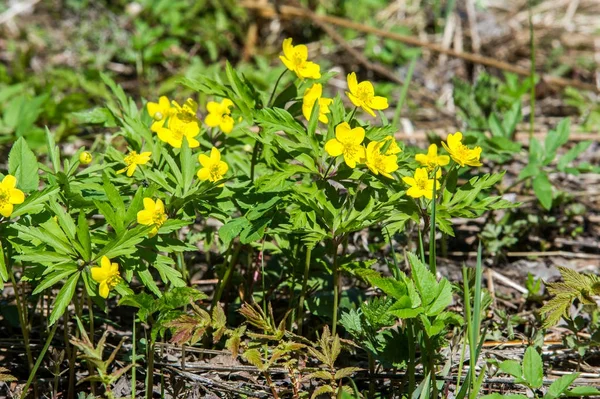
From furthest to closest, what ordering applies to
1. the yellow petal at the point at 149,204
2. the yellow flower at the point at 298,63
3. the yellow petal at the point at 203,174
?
the yellow flower at the point at 298,63
the yellow petal at the point at 203,174
the yellow petal at the point at 149,204

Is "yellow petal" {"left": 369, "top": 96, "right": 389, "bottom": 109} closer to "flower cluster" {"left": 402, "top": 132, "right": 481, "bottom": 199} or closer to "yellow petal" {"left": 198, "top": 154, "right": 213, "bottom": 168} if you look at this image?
"flower cluster" {"left": 402, "top": 132, "right": 481, "bottom": 199}

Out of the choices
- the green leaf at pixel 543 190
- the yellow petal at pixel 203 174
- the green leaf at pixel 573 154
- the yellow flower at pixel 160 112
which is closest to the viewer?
the yellow petal at pixel 203 174

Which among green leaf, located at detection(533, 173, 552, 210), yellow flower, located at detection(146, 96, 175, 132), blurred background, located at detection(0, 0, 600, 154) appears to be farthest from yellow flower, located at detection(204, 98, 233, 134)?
blurred background, located at detection(0, 0, 600, 154)

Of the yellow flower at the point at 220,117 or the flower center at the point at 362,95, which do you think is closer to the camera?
the flower center at the point at 362,95

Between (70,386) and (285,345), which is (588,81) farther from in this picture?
(70,386)

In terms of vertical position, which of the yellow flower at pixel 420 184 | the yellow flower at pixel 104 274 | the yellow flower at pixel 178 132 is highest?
the yellow flower at pixel 178 132

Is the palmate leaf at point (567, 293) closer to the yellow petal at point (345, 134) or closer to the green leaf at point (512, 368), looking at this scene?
the green leaf at point (512, 368)

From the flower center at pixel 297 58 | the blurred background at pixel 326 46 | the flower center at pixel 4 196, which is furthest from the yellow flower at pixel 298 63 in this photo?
the blurred background at pixel 326 46

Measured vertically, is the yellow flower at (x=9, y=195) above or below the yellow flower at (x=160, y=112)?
below
